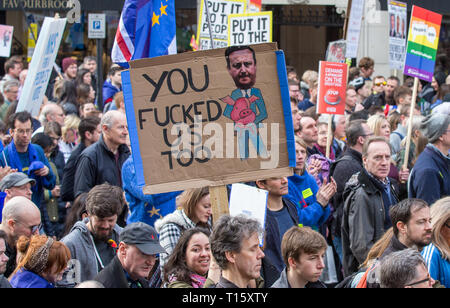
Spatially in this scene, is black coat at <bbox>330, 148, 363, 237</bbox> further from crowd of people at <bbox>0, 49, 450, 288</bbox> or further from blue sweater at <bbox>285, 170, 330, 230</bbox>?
blue sweater at <bbox>285, 170, 330, 230</bbox>

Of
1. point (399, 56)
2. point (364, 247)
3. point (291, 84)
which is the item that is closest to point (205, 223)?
point (364, 247)

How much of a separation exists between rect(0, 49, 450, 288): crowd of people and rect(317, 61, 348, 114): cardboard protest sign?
0.60 feet

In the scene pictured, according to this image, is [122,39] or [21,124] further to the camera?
[21,124]

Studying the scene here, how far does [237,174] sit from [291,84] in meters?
7.59

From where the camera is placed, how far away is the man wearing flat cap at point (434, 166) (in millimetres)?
6746

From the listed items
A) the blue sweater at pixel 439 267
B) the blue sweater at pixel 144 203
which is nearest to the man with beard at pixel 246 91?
the blue sweater at pixel 439 267

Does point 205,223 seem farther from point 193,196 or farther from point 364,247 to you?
point 364,247

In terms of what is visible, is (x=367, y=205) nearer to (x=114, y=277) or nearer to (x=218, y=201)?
(x=218, y=201)

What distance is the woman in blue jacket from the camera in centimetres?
653

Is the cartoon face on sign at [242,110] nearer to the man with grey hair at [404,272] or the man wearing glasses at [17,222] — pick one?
the man with grey hair at [404,272]

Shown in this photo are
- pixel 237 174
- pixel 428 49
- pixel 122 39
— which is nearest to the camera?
pixel 237 174

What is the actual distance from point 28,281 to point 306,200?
2967mm

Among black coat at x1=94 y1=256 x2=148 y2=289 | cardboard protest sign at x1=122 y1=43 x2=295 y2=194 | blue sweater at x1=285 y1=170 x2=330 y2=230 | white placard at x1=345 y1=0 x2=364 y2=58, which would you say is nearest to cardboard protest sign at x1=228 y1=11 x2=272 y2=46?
blue sweater at x1=285 y1=170 x2=330 y2=230
